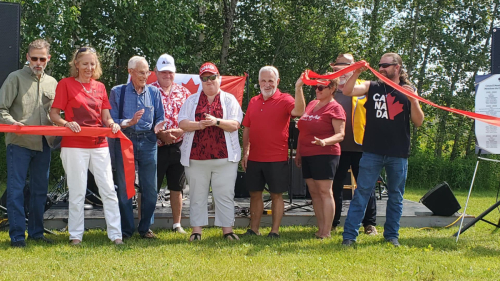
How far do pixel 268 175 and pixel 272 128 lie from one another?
49 cm

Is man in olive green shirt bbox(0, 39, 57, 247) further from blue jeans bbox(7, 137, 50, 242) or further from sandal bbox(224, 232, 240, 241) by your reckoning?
sandal bbox(224, 232, 240, 241)

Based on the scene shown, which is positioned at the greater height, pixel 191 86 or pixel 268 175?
pixel 191 86

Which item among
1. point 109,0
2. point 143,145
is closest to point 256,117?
point 143,145

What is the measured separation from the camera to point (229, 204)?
211 inches

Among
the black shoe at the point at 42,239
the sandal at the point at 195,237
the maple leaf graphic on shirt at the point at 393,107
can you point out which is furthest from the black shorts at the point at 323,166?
the black shoe at the point at 42,239

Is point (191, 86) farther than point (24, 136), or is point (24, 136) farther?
point (191, 86)

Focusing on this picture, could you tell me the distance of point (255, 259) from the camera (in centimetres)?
445

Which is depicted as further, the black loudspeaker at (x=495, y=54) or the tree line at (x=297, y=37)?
the tree line at (x=297, y=37)

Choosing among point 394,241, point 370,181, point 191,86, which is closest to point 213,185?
point 370,181

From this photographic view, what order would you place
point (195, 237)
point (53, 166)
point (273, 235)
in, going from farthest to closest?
point (53, 166) < point (273, 235) < point (195, 237)

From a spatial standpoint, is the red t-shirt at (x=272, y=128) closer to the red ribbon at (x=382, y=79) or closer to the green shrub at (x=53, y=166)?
the red ribbon at (x=382, y=79)

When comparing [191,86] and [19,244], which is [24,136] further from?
[191,86]

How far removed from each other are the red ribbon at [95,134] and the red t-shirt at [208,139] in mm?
613

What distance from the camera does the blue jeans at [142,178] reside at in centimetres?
520
